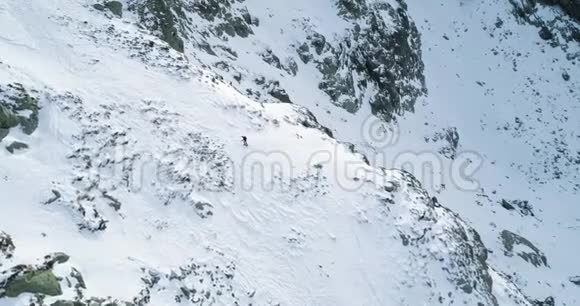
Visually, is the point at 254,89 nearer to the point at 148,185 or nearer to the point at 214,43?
the point at 214,43

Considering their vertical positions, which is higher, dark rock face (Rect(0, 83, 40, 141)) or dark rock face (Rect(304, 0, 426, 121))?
dark rock face (Rect(304, 0, 426, 121))

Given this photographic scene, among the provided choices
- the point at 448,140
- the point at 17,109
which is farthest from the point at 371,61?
the point at 17,109

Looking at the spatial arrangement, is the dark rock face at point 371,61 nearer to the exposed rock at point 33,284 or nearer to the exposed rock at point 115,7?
the exposed rock at point 115,7

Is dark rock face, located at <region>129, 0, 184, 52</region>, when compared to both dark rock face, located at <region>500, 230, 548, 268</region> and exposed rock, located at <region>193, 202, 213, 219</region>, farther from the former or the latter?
dark rock face, located at <region>500, 230, 548, 268</region>

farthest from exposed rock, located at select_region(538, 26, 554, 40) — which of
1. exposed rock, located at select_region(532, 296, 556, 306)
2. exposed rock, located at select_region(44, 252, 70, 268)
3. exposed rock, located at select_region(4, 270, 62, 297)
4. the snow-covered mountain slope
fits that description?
exposed rock, located at select_region(4, 270, 62, 297)

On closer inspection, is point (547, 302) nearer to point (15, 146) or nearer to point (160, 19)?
point (160, 19)

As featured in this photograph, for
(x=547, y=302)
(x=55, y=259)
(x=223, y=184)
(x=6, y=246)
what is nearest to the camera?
(x=6, y=246)
